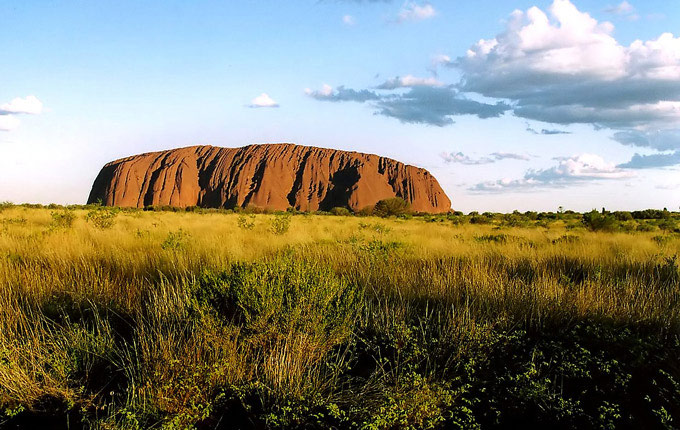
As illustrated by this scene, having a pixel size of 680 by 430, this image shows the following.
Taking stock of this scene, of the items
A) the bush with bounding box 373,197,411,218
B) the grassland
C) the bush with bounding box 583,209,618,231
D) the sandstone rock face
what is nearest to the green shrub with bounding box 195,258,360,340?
the grassland

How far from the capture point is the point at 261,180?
10044 centimetres

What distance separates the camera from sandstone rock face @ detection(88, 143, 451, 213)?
9844cm

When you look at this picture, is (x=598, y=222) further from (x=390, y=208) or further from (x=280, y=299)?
(x=390, y=208)

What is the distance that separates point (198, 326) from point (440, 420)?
6.97ft

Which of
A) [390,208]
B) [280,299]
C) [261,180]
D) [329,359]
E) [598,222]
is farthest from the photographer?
[261,180]

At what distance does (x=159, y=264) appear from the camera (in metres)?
6.62

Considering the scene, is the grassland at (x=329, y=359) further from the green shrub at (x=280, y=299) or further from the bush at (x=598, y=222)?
the bush at (x=598, y=222)

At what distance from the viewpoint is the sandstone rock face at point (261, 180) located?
9844cm

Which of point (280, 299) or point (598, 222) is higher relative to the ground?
point (598, 222)

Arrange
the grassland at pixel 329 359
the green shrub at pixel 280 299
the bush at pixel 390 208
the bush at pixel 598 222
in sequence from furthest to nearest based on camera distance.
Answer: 1. the bush at pixel 390 208
2. the bush at pixel 598 222
3. the green shrub at pixel 280 299
4. the grassland at pixel 329 359

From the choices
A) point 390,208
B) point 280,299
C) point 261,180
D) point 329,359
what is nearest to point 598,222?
point 329,359

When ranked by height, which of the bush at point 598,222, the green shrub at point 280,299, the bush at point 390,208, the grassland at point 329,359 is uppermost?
the bush at point 390,208

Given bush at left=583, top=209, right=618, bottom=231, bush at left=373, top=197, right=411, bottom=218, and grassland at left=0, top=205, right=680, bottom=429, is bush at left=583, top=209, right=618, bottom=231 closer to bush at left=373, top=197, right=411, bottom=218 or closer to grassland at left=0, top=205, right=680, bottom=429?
grassland at left=0, top=205, right=680, bottom=429

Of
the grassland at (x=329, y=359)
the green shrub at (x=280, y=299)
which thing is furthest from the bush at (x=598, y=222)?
the green shrub at (x=280, y=299)
